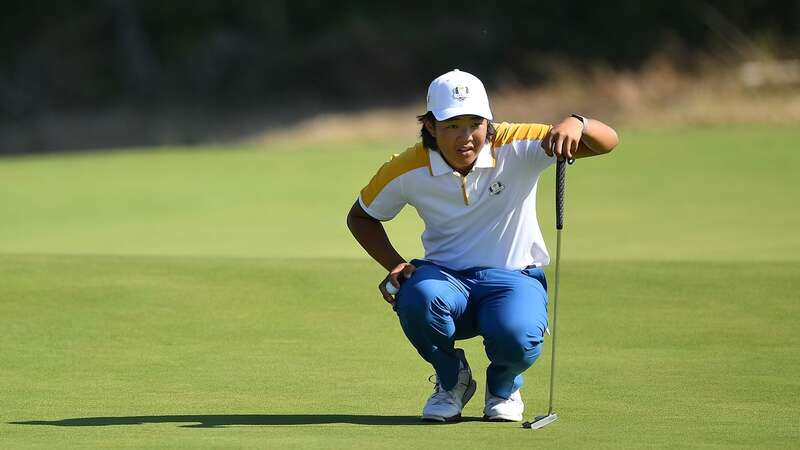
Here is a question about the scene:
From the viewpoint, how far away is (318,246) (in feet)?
41.1

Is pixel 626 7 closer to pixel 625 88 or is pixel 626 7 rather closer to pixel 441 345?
pixel 625 88

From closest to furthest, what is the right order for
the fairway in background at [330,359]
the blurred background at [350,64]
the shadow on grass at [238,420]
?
the fairway in background at [330,359] < the shadow on grass at [238,420] < the blurred background at [350,64]

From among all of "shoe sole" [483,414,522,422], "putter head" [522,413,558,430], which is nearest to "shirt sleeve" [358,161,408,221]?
"shoe sole" [483,414,522,422]

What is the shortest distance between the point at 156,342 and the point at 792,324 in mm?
3212

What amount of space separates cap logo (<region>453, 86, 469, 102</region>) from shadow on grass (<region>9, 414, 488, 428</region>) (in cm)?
118

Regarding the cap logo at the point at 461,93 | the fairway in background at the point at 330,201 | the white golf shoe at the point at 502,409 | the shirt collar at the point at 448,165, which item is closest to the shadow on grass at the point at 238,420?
the white golf shoe at the point at 502,409

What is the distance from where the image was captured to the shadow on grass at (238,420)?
5.38 meters

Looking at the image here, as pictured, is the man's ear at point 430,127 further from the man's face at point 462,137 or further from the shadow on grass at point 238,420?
the shadow on grass at point 238,420

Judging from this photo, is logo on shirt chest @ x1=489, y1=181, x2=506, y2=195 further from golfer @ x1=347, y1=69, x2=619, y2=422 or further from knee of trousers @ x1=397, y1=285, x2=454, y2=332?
knee of trousers @ x1=397, y1=285, x2=454, y2=332

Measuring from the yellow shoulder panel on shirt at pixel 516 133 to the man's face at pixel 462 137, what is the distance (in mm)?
115

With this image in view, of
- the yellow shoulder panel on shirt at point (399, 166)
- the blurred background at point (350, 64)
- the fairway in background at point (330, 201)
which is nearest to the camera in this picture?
the yellow shoulder panel on shirt at point (399, 166)

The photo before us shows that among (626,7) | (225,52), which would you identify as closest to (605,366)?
(626,7)

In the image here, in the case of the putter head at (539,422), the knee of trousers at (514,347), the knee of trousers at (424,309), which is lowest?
the putter head at (539,422)

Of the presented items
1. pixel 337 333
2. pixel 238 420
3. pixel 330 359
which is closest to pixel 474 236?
pixel 238 420
